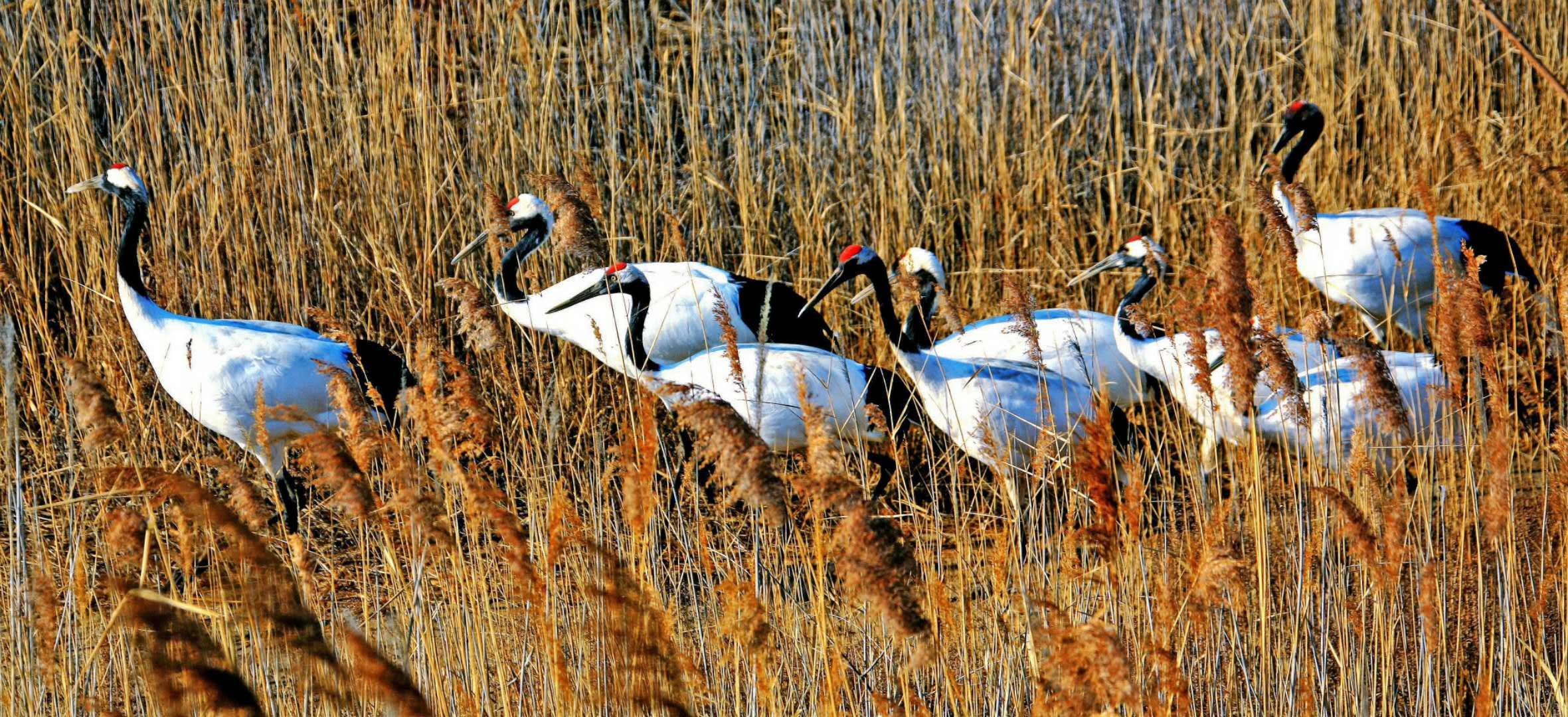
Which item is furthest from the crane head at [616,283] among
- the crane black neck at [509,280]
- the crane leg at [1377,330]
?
the crane leg at [1377,330]

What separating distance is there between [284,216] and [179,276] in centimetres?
39

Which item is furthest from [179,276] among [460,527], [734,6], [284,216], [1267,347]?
[1267,347]

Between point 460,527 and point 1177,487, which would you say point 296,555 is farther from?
point 1177,487

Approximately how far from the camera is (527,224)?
16.3 feet

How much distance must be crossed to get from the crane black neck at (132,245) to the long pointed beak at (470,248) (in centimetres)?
93

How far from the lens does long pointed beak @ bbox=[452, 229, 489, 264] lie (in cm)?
455

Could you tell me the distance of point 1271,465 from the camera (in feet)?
14.0

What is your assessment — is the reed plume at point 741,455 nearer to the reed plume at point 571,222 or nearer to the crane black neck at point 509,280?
the reed plume at point 571,222

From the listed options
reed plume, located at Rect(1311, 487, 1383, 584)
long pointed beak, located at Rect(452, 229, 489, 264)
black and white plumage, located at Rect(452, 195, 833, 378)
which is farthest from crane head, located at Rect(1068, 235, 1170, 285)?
reed plume, located at Rect(1311, 487, 1383, 584)

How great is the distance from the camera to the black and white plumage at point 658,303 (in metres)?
4.75

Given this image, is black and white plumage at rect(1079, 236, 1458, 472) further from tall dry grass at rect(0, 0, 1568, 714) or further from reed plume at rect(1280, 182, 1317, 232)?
reed plume at rect(1280, 182, 1317, 232)

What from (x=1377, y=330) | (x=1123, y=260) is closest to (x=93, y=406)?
(x=1123, y=260)

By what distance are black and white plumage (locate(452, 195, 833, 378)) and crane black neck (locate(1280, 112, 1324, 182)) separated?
181 cm

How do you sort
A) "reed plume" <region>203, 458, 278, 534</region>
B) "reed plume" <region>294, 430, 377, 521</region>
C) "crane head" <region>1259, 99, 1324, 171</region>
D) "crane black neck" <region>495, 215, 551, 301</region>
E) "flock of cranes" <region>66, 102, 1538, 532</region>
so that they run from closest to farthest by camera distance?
"reed plume" <region>294, 430, 377, 521</region> < "reed plume" <region>203, 458, 278, 534</region> < "flock of cranes" <region>66, 102, 1538, 532</region> < "crane black neck" <region>495, 215, 551, 301</region> < "crane head" <region>1259, 99, 1324, 171</region>
